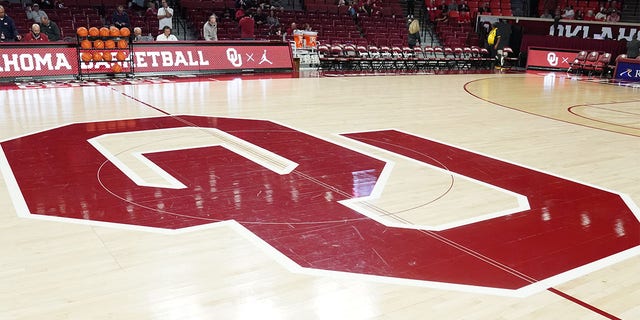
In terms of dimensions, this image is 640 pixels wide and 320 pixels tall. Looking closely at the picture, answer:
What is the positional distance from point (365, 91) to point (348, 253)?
9.17 meters

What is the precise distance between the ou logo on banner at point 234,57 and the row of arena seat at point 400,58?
3254mm

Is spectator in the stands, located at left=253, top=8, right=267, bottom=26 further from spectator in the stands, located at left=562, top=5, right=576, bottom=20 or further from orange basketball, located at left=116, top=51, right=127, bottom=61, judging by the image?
spectator in the stands, located at left=562, top=5, right=576, bottom=20

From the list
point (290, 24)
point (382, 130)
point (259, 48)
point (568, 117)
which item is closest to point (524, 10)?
point (290, 24)

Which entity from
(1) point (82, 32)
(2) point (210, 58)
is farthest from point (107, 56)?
(2) point (210, 58)

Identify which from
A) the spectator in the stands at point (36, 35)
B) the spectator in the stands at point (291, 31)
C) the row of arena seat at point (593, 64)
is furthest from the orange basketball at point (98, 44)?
the row of arena seat at point (593, 64)

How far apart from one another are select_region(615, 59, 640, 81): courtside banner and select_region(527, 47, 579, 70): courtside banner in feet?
7.48

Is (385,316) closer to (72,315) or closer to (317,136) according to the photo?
(72,315)

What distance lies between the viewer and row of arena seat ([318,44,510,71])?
1809cm

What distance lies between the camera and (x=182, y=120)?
28.0ft

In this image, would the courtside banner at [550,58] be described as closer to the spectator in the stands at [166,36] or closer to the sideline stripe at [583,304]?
the spectator in the stands at [166,36]

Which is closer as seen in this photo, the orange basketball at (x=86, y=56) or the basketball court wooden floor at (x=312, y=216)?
the basketball court wooden floor at (x=312, y=216)

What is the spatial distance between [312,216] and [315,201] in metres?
0.39

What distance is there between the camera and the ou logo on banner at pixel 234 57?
1539 cm

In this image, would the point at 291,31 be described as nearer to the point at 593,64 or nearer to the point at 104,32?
the point at 104,32
